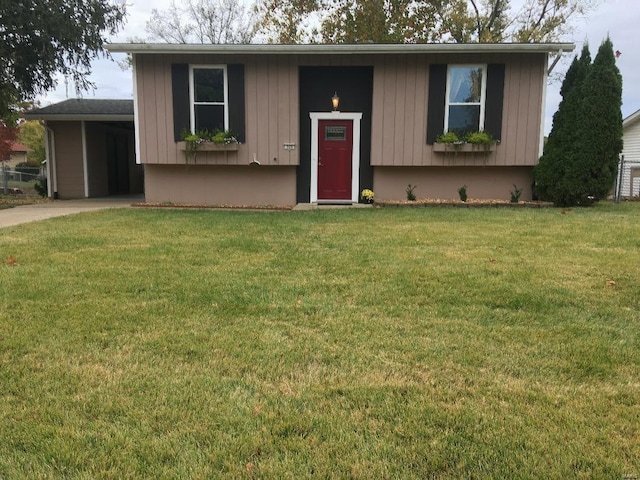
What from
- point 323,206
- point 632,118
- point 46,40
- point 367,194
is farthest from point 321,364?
point 632,118

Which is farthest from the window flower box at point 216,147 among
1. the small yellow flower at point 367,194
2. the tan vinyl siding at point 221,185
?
the small yellow flower at point 367,194

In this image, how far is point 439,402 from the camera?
210cm

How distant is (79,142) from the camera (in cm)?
1414

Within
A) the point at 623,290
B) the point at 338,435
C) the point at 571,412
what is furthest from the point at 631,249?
the point at 338,435

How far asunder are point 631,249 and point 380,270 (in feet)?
9.31

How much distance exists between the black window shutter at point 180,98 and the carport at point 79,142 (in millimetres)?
3494

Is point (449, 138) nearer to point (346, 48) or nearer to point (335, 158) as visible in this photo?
point (335, 158)

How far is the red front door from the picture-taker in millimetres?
10859

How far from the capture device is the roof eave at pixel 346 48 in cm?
960

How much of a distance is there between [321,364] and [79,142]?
553 inches

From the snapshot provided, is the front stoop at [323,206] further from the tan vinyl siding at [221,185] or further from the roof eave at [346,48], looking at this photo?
the roof eave at [346,48]

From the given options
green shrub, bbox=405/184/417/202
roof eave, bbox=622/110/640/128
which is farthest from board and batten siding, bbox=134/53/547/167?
roof eave, bbox=622/110/640/128

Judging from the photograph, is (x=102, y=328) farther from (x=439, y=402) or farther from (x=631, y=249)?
(x=631, y=249)

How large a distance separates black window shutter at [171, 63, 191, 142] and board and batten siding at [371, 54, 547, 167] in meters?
4.00
